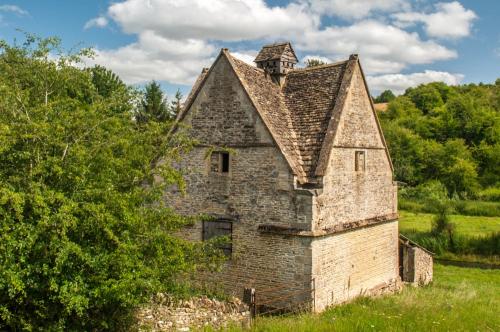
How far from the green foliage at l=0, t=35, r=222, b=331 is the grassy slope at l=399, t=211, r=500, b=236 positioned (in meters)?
34.5

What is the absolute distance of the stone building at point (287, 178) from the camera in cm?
1630

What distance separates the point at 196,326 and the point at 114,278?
318 centimetres

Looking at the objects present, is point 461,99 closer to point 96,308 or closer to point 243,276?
point 243,276

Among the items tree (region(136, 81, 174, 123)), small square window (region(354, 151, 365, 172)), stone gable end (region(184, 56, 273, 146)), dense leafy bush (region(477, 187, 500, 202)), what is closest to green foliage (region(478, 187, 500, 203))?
dense leafy bush (region(477, 187, 500, 202))

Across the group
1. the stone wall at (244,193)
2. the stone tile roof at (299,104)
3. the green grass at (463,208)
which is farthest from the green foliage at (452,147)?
the stone wall at (244,193)

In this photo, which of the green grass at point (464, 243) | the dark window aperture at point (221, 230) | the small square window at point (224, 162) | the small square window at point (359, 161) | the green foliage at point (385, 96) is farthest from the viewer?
the green foliage at point (385, 96)

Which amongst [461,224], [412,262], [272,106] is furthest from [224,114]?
[461,224]

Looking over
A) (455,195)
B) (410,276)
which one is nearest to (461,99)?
(455,195)

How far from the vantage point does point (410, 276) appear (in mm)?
23969

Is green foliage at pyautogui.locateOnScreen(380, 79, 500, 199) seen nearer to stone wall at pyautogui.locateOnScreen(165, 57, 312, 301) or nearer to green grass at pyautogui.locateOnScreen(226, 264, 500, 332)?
green grass at pyautogui.locateOnScreen(226, 264, 500, 332)

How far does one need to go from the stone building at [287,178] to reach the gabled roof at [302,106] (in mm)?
50

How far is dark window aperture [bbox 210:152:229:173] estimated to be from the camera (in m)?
18.0

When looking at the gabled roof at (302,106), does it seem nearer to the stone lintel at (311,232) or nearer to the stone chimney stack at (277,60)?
Result: the stone chimney stack at (277,60)

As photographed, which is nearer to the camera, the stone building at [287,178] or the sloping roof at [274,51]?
the stone building at [287,178]
